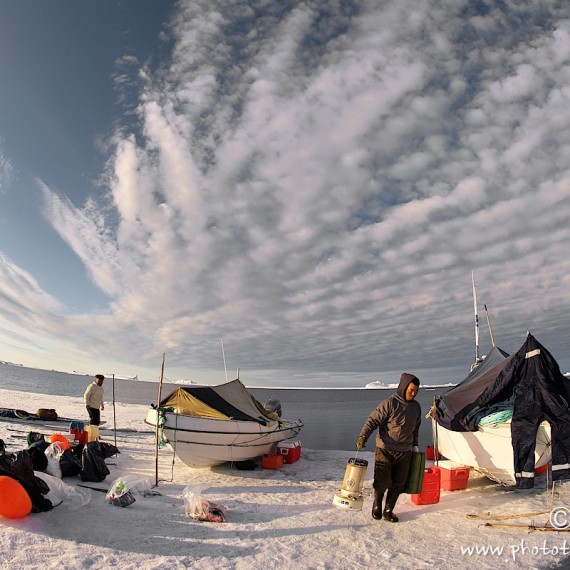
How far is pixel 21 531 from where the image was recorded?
5598 millimetres

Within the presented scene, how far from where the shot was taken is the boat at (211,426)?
33.3 ft

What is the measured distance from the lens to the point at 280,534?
6219mm

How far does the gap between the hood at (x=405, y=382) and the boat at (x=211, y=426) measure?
5.11 m

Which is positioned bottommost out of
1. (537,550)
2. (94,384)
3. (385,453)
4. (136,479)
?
(537,550)

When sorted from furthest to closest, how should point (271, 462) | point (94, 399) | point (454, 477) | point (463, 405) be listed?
point (94, 399) < point (271, 462) < point (463, 405) < point (454, 477)

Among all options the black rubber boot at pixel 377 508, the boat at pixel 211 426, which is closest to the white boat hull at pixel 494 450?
the black rubber boot at pixel 377 508

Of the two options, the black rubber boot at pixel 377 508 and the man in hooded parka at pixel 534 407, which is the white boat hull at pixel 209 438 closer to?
the black rubber boot at pixel 377 508

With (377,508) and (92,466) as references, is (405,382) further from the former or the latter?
(92,466)

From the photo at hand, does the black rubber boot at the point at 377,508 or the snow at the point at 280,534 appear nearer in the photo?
the snow at the point at 280,534

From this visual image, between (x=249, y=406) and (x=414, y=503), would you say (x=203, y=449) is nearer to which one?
(x=249, y=406)

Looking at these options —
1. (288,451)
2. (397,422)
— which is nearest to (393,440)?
(397,422)

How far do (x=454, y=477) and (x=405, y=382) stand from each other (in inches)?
141

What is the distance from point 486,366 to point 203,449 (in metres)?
8.73

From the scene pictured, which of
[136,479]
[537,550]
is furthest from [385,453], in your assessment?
[136,479]
